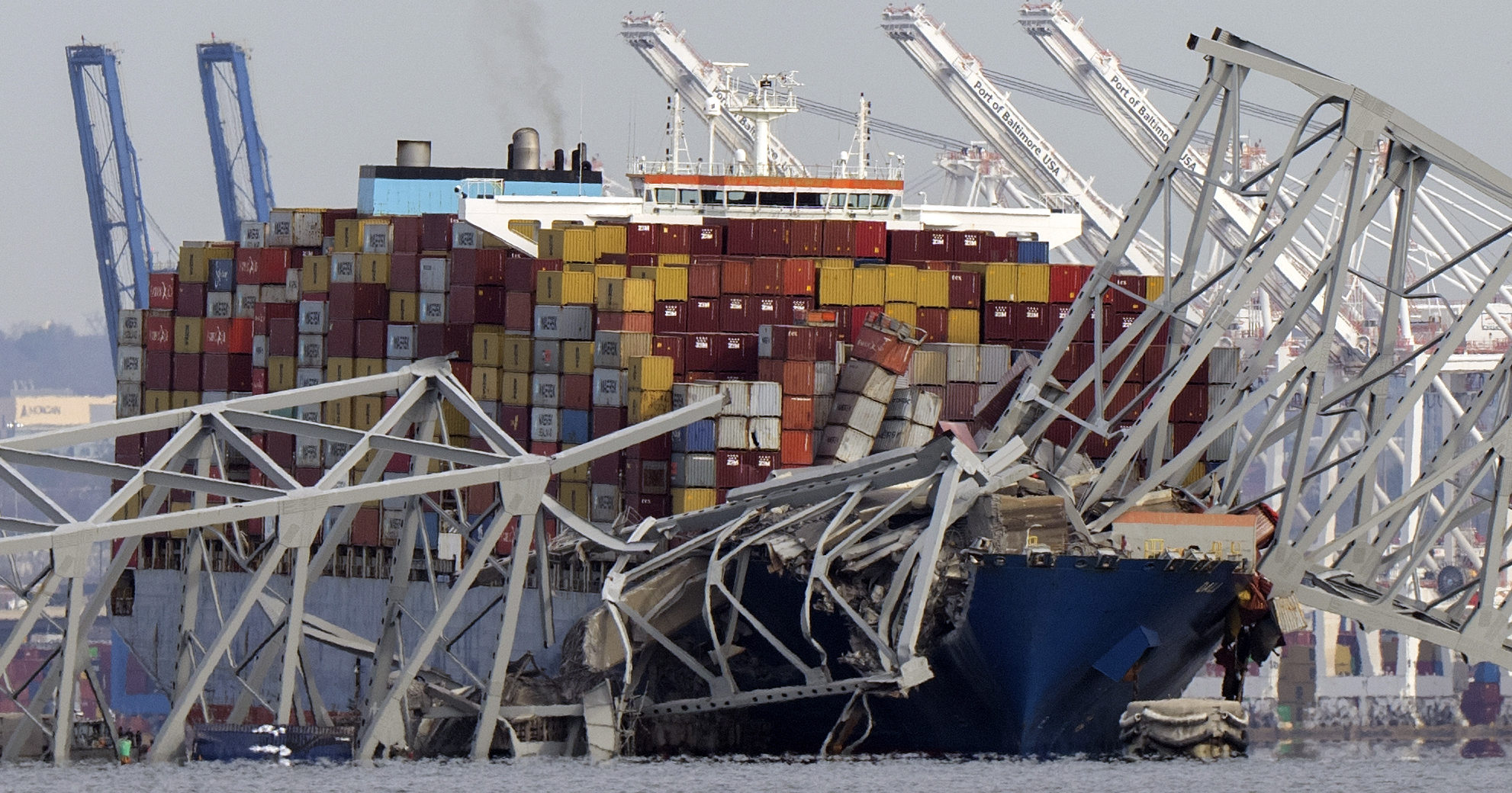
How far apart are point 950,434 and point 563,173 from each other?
4012cm

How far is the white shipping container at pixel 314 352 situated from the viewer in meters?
64.7

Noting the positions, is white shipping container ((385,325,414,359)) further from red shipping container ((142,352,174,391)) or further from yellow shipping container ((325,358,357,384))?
red shipping container ((142,352,174,391))

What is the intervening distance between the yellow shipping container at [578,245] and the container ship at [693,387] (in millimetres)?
88

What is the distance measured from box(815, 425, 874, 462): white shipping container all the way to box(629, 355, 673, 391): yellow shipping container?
3.99 metres

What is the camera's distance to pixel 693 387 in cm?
5156

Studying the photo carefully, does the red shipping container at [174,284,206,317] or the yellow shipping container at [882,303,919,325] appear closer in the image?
the yellow shipping container at [882,303,919,325]

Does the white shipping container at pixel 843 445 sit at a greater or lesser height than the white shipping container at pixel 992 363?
lesser

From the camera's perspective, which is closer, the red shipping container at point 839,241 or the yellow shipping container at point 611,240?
the red shipping container at point 839,241

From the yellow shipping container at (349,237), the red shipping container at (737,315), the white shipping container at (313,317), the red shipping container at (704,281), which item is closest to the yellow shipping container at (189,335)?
the white shipping container at (313,317)

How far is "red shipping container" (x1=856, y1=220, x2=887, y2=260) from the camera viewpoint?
59438 millimetres

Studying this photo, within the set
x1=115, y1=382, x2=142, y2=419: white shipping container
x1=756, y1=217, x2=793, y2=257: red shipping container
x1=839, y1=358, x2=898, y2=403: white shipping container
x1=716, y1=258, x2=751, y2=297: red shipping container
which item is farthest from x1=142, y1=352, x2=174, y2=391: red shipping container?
x1=839, y1=358, x2=898, y2=403: white shipping container

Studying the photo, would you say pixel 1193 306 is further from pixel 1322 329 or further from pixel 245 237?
pixel 1322 329

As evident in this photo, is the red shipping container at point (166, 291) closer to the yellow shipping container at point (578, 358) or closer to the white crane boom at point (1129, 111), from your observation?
the yellow shipping container at point (578, 358)

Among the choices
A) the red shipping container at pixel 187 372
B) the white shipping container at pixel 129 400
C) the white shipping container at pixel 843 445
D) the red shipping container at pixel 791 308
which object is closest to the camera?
the white shipping container at pixel 843 445
